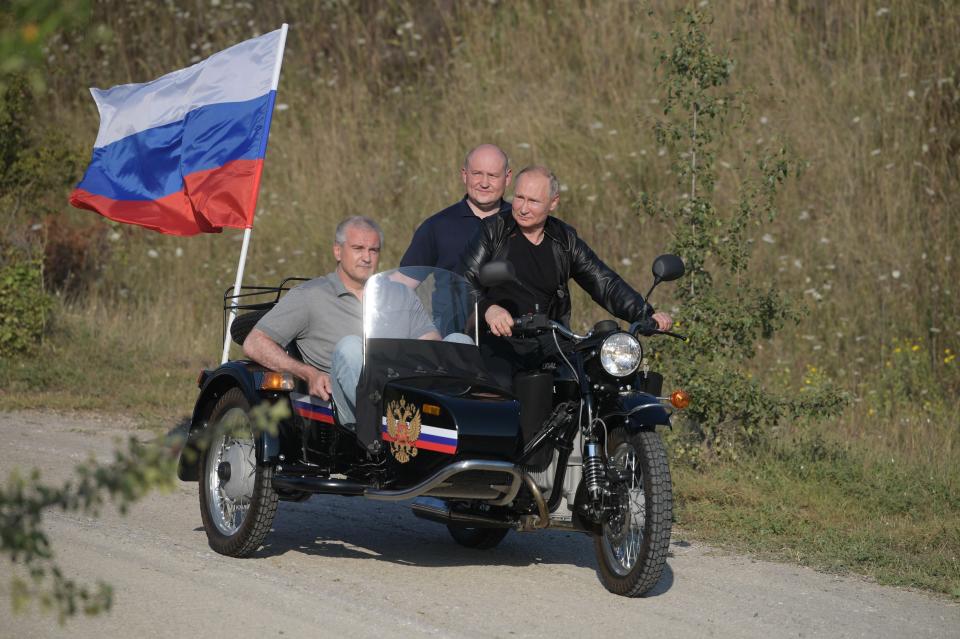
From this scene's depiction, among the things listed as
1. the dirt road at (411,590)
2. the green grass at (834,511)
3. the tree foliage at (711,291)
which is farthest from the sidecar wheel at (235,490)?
the tree foliage at (711,291)

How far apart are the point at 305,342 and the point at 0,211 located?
10349mm

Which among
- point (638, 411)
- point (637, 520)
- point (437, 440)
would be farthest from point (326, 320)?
point (637, 520)

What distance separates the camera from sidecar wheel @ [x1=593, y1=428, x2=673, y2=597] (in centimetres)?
633

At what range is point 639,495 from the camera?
6.55 meters

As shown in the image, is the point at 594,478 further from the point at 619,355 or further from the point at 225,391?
the point at 225,391

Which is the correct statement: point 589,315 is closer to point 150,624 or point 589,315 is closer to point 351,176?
point 351,176

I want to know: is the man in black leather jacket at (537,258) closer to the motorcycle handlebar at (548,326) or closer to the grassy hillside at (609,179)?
the motorcycle handlebar at (548,326)

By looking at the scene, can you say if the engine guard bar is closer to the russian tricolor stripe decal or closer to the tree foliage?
the russian tricolor stripe decal

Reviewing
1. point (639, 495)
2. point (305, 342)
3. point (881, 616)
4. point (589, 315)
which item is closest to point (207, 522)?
point (305, 342)

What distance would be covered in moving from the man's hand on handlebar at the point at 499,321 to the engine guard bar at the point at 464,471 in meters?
0.65

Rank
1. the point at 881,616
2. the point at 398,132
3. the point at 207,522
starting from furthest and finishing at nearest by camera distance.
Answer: the point at 398,132, the point at 207,522, the point at 881,616

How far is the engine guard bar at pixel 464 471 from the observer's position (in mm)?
6340

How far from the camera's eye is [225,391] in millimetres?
7672

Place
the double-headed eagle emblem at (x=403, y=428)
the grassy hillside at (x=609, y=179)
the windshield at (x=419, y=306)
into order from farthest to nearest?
the grassy hillside at (x=609, y=179) < the windshield at (x=419, y=306) < the double-headed eagle emblem at (x=403, y=428)
